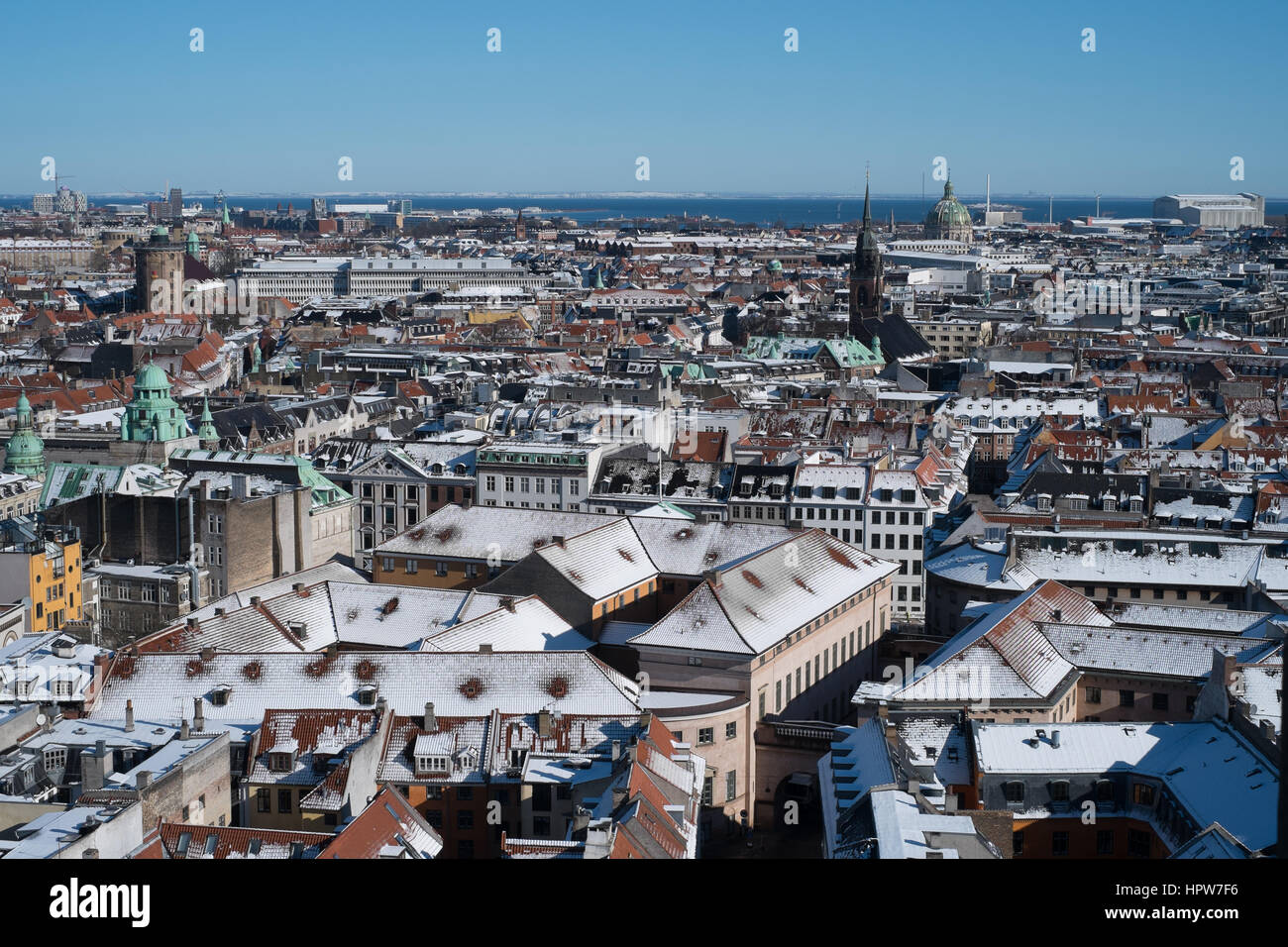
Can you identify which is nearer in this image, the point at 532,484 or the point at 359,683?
the point at 359,683

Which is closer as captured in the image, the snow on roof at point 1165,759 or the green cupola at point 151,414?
the snow on roof at point 1165,759

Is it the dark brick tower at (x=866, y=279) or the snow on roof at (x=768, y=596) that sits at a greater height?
the dark brick tower at (x=866, y=279)

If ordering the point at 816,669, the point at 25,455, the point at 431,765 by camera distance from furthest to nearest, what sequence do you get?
1. the point at 25,455
2. the point at 816,669
3. the point at 431,765

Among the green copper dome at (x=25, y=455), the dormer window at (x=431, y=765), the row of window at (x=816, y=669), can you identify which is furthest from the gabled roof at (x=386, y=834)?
the green copper dome at (x=25, y=455)

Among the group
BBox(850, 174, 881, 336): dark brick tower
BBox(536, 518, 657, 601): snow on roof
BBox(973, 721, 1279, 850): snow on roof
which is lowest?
BBox(973, 721, 1279, 850): snow on roof

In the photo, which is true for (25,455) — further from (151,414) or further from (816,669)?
(816,669)

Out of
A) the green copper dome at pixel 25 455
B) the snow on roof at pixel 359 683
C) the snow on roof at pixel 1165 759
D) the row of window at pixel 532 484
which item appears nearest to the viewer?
the snow on roof at pixel 1165 759

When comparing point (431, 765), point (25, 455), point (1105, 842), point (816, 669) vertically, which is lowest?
point (1105, 842)

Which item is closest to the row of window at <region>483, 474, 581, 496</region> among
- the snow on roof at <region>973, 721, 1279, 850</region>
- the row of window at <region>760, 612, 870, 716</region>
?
the row of window at <region>760, 612, 870, 716</region>

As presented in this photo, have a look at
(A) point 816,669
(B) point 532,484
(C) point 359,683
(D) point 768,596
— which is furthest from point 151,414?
(C) point 359,683

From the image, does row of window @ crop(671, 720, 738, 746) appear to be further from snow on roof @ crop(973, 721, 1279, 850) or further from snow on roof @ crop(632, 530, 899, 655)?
snow on roof @ crop(973, 721, 1279, 850)

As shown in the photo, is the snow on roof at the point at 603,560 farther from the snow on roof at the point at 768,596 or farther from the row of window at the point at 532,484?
the row of window at the point at 532,484

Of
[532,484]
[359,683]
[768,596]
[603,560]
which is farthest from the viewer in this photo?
[532,484]
